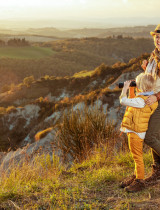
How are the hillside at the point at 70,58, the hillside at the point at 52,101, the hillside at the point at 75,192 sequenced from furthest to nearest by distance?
1. the hillside at the point at 70,58
2. the hillside at the point at 52,101
3. the hillside at the point at 75,192

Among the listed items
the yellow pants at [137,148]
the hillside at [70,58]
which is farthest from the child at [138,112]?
the hillside at [70,58]

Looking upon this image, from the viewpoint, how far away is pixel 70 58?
124938mm

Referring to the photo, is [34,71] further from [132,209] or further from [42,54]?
[132,209]

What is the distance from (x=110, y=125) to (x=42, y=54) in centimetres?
12809

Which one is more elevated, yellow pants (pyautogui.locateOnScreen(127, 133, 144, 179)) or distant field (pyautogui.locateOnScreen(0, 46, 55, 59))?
yellow pants (pyautogui.locateOnScreen(127, 133, 144, 179))

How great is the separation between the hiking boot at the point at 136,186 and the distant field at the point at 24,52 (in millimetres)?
119414

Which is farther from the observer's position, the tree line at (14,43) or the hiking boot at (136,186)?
the tree line at (14,43)

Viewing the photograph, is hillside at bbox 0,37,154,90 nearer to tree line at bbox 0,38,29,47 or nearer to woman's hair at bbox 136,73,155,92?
tree line at bbox 0,38,29,47

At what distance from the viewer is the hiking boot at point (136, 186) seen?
8.98 ft

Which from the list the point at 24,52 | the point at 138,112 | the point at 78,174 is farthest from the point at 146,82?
the point at 24,52

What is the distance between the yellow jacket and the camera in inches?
103

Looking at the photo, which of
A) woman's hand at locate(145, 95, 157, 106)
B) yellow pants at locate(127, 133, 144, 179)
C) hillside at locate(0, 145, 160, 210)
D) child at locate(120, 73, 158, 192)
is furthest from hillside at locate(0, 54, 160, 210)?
woman's hand at locate(145, 95, 157, 106)

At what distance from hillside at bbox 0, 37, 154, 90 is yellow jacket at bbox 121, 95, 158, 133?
87533 mm

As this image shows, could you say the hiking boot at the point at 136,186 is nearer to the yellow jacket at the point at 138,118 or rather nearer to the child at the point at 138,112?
the child at the point at 138,112
